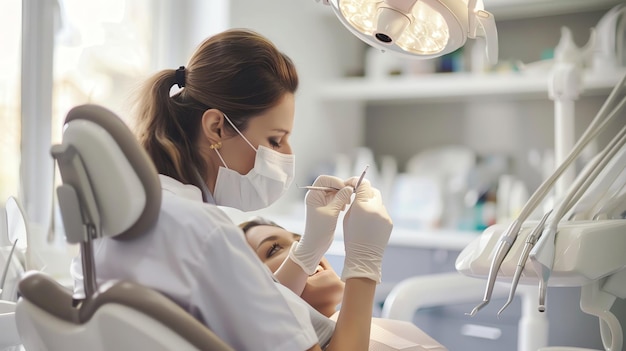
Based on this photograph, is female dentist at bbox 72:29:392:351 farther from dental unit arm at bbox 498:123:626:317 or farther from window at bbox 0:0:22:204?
window at bbox 0:0:22:204

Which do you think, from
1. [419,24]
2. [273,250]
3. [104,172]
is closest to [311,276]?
[273,250]

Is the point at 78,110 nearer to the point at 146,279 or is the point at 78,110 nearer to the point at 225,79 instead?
the point at 146,279

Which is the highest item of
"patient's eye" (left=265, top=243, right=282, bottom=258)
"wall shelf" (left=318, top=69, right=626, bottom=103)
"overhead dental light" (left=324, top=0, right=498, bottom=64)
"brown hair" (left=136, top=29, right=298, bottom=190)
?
"wall shelf" (left=318, top=69, right=626, bottom=103)

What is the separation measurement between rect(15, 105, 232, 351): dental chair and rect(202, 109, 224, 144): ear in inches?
13.6

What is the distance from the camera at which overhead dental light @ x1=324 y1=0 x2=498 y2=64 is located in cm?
106

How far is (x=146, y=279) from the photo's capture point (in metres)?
0.88

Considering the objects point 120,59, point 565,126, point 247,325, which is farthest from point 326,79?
point 247,325

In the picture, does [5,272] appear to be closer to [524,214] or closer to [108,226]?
[108,226]

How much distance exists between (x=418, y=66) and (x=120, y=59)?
1.30m

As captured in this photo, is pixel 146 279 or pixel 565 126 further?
pixel 565 126

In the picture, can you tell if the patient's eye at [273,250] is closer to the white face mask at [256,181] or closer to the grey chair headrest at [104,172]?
the white face mask at [256,181]

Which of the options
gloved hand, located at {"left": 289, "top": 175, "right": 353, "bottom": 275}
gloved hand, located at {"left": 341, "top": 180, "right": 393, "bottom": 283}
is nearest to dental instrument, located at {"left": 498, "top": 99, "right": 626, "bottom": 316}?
gloved hand, located at {"left": 341, "top": 180, "right": 393, "bottom": 283}

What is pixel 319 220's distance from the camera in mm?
1286

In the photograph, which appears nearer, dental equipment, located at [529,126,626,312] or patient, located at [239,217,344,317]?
dental equipment, located at [529,126,626,312]
